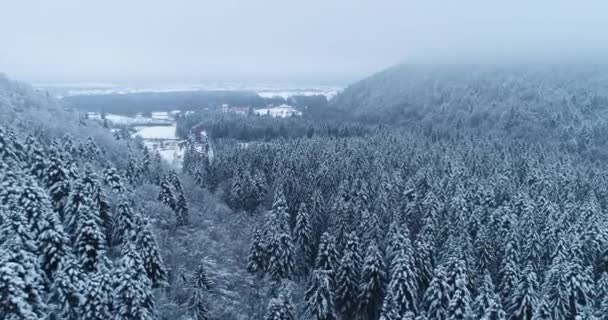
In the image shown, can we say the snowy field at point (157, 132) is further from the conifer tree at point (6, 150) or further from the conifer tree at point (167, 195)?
the conifer tree at point (6, 150)

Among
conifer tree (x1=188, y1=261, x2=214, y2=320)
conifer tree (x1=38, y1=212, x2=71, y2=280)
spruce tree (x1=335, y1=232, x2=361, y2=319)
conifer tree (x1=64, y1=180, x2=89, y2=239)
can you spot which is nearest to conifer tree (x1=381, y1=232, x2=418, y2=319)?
spruce tree (x1=335, y1=232, x2=361, y2=319)

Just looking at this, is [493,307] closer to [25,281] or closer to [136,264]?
[136,264]

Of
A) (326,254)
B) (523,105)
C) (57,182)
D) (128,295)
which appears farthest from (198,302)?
(523,105)

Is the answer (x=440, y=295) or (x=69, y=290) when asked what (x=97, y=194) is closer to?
(x=69, y=290)

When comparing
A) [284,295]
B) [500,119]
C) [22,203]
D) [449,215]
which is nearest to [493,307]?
[284,295]

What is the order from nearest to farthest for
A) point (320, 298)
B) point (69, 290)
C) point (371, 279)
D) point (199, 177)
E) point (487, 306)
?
1. point (69, 290)
2. point (487, 306)
3. point (320, 298)
4. point (371, 279)
5. point (199, 177)

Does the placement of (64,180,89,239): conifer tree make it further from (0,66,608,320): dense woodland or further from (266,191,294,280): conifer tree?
(266,191,294,280): conifer tree
